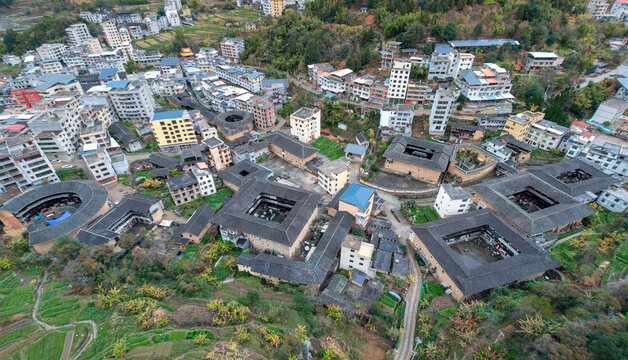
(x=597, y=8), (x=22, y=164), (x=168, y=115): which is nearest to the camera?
(x=22, y=164)

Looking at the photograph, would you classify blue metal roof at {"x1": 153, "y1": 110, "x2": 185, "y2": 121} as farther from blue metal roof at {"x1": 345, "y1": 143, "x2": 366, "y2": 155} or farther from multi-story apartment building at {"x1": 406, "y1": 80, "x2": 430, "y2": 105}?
multi-story apartment building at {"x1": 406, "y1": 80, "x2": 430, "y2": 105}

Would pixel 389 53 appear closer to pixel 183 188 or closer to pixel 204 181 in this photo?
pixel 204 181

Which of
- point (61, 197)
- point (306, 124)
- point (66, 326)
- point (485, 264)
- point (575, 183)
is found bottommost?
point (61, 197)

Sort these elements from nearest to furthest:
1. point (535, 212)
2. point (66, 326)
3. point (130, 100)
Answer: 1. point (66, 326)
2. point (535, 212)
3. point (130, 100)

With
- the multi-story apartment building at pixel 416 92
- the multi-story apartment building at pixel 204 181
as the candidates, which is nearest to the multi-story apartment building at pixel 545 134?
the multi-story apartment building at pixel 416 92

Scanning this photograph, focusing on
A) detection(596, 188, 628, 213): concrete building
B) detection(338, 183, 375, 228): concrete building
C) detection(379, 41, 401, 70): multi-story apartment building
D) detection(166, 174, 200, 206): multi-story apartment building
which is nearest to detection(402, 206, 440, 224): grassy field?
detection(338, 183, 375, 228): concrete building

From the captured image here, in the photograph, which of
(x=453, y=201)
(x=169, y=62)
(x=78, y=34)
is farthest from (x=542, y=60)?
(x=78, y=34)

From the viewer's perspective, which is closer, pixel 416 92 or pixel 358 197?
pixel 358 197

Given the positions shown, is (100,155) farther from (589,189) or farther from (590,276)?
(589,189)
